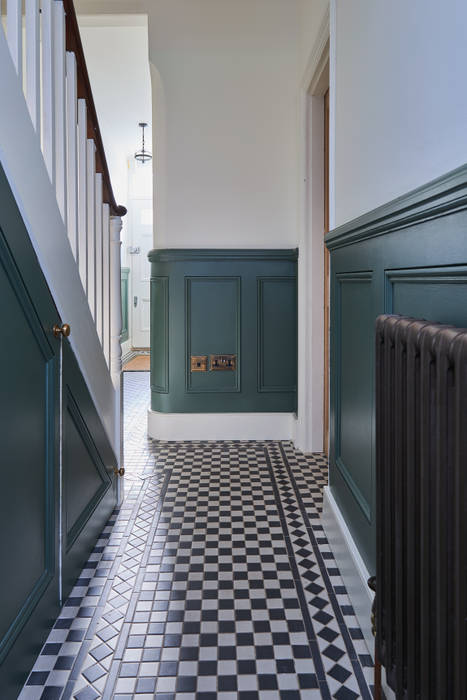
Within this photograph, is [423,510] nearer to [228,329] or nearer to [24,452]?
[24,452]

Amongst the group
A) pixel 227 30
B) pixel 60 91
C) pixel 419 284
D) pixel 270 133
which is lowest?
pixel 419 284

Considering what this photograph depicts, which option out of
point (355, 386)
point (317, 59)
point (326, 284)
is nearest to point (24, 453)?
point (355, 386)

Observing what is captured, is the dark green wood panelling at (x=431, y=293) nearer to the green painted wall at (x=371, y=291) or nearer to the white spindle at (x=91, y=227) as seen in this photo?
the green painted wall at (x=371, y=291)

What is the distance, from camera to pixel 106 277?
2.58 meters

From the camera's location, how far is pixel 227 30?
3.61 meters

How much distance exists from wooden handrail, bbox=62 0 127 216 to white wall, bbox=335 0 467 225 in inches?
37.9

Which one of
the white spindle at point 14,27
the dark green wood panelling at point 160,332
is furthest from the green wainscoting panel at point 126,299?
the white spindle at point 14,27

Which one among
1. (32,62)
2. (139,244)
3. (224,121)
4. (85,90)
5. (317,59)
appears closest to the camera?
(32,62)

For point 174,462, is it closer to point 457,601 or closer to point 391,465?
point 391,465

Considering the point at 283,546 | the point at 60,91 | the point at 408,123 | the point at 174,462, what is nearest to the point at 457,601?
the point at 408,123

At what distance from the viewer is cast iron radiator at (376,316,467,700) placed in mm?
767

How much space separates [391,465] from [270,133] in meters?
3.07

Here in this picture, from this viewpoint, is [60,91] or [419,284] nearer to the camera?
[419,284]

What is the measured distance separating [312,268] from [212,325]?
798 millimetres
